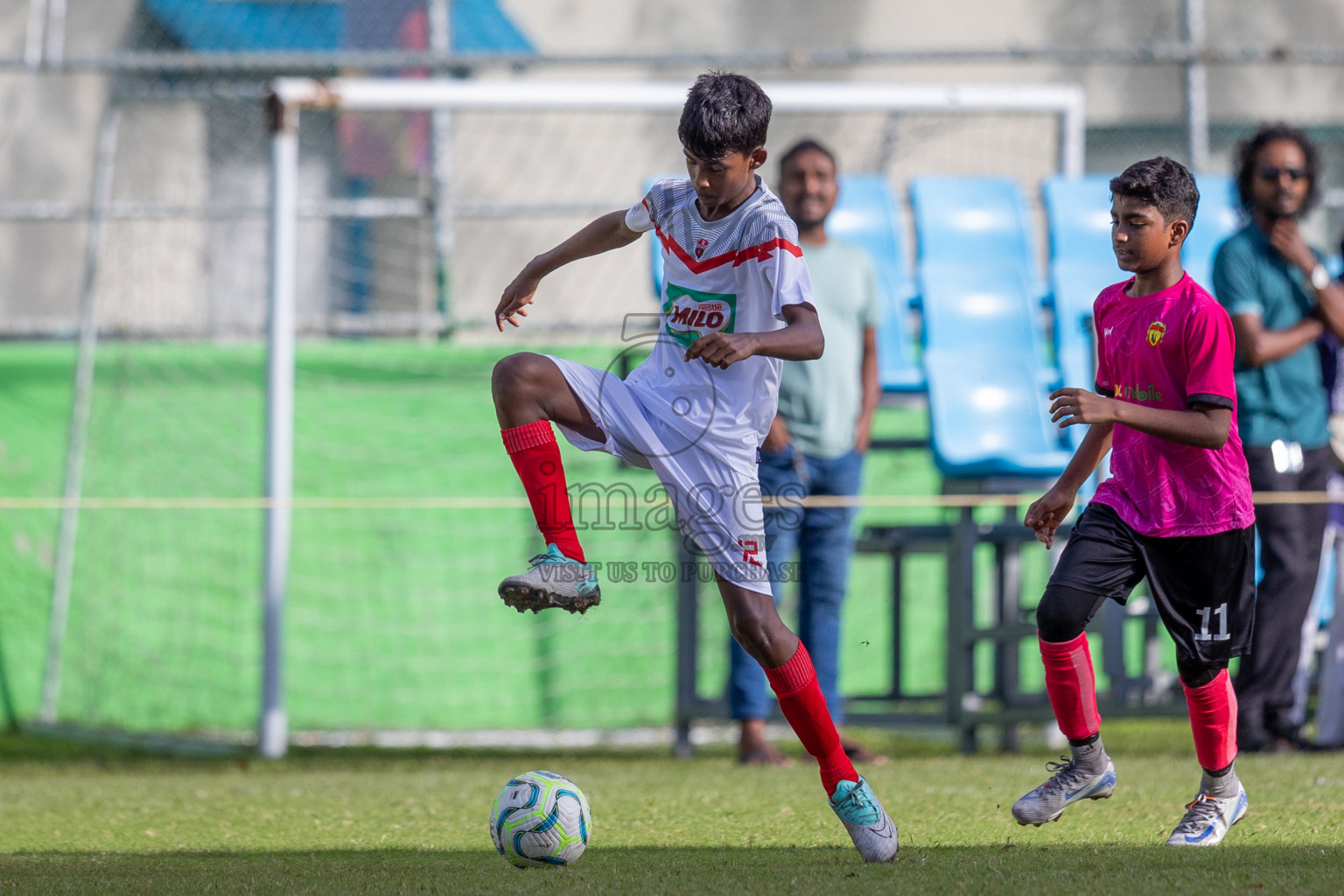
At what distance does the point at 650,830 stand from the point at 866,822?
36.7 inches

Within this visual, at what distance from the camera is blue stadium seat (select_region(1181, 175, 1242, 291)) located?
22.8ft

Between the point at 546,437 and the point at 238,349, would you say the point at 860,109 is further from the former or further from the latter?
the point at 546,437

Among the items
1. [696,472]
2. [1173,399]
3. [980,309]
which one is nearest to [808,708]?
[696,472]

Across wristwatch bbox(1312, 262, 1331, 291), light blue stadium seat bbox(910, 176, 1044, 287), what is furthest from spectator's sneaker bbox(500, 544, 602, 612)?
light blue stadium seat bbox(910, 176, 1044, 287)

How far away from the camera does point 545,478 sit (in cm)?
364

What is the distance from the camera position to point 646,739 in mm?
7219

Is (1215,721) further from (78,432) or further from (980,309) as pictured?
(78,432)

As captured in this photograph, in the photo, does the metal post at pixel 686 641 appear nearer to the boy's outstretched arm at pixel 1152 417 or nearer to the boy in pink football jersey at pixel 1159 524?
the boy in pink football jersey at pixel 1159 524

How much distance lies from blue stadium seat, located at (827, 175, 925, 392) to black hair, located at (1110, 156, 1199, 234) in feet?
10.1

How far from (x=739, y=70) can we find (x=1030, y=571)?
3.08 metres

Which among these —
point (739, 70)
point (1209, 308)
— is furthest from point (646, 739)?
point (1209, 308)

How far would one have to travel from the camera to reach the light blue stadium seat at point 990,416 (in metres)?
6.28

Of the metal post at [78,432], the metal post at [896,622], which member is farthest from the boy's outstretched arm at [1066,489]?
the metal post at [78,432]

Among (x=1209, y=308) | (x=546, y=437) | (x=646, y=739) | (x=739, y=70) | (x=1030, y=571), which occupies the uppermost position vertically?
(x=739, y=70)
